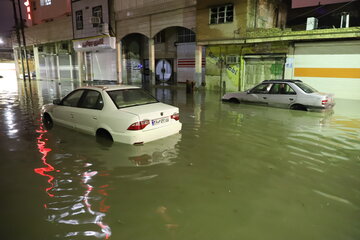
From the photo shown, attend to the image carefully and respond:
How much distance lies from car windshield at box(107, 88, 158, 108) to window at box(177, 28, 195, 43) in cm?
2016

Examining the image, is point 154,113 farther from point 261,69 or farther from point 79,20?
point 79,20

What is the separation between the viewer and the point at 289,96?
1102 centimetres

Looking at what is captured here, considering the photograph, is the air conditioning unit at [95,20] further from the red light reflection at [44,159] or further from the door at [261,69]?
the red light reflection at [44,159]

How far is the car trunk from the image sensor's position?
5.87 metres

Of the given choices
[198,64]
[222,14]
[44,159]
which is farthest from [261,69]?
[44,159]

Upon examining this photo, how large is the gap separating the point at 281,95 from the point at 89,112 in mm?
8062

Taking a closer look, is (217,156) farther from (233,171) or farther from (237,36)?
(237,36)

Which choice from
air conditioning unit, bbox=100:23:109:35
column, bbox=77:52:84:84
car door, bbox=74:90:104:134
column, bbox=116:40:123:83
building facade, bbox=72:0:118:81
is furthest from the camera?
column, bbox=77:52:84:84

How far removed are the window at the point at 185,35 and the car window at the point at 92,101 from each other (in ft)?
67.1

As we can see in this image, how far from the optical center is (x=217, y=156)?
580cm

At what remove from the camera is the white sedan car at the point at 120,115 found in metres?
5.82

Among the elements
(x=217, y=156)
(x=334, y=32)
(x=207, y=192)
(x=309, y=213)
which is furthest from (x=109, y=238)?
(x=334, y=32)

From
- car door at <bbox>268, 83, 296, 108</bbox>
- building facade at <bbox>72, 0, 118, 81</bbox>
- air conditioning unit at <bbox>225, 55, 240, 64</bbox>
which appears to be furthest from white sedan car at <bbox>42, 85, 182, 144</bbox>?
building facade at <bbox>72, 0, 118, 81</bbox>

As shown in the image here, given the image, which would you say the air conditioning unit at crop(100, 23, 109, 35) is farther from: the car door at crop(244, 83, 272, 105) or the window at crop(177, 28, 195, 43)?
the car door at crop(244, 83, 272, 105)
